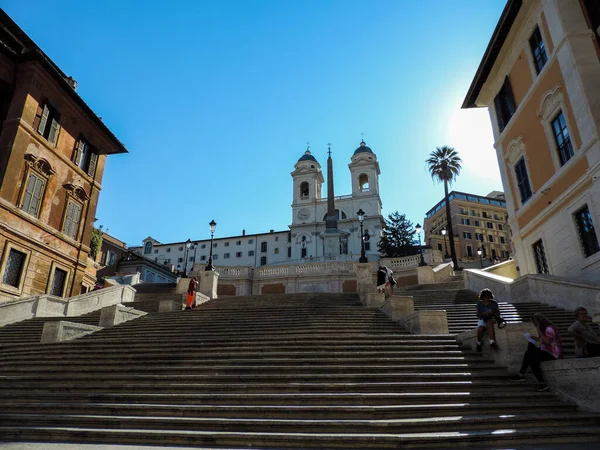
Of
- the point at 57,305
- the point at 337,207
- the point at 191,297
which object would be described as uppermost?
the point at 337,207

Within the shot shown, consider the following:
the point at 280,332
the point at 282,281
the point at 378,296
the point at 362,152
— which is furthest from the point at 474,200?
the point at 280,332

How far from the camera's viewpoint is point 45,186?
67.8ft

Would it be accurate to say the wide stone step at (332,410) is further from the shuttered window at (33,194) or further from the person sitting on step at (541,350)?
the shuttered window at (33,194)

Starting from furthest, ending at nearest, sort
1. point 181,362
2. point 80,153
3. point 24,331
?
point 80,153 → point 24,331 → point 181,362

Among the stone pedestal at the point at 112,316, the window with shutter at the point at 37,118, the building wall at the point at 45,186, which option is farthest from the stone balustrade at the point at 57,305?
the window with shutter at the point at 37,118

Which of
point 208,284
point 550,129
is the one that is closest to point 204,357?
point 208,284

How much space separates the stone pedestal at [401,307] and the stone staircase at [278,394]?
102cm

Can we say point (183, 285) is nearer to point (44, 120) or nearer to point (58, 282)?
point (58, 282)

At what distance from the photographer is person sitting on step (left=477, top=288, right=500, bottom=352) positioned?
8266mm

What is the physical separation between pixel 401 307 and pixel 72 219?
1968 cm

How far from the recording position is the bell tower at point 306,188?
80.4 meters

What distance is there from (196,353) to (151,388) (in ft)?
5.74

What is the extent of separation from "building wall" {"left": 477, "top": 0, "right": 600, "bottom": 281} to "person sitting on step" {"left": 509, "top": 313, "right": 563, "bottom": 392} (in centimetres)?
817

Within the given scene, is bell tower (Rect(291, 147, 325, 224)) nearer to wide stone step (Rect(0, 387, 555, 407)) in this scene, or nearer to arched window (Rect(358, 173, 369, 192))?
arched window (Rect(358, 173, 369, 192))
